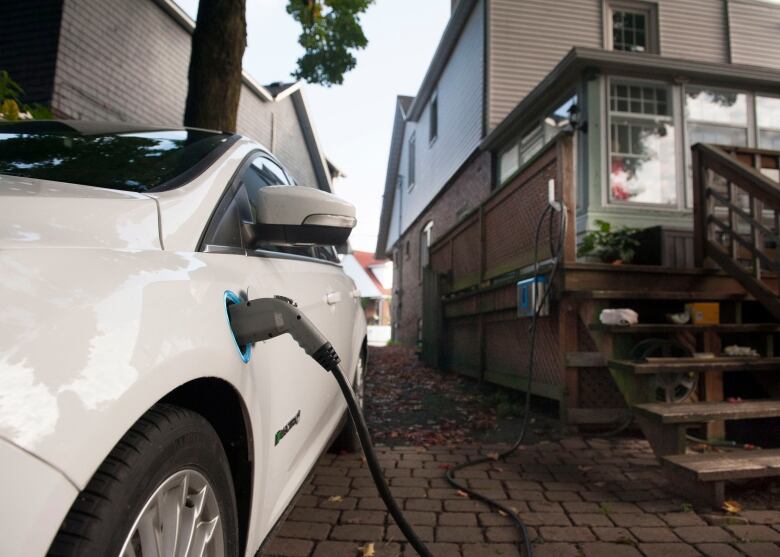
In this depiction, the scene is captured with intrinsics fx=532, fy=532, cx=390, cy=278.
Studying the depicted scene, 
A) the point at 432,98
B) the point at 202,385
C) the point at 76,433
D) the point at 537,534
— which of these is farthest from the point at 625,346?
the point at 432,98

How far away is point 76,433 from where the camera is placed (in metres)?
0.85

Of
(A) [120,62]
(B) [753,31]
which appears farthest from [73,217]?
(B) [753,31]

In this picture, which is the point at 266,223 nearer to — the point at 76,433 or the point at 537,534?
the point at 76,433

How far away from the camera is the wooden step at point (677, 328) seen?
Answer: 391cm

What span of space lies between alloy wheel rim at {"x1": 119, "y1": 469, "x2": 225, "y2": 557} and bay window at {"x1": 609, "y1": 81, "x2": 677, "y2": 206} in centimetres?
845

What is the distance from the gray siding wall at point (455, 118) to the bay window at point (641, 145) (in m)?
3.58

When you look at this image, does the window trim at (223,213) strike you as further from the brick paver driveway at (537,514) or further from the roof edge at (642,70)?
the roof edge at (642,70)

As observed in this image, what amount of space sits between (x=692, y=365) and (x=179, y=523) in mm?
3448

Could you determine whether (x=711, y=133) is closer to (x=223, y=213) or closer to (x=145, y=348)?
(x=223, y=213)

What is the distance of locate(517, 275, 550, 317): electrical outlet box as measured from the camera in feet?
15.2

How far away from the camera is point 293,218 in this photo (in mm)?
1723

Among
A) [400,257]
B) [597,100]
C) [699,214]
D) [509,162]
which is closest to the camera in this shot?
[699,214]

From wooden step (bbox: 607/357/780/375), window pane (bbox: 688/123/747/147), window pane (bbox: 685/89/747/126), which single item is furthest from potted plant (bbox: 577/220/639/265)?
wooden step (bbox: 607/357/780/375)

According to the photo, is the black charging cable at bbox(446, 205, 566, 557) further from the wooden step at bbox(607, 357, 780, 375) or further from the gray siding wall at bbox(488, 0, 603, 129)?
the gray siding wall at bbox(488, 0, 603, 129)
